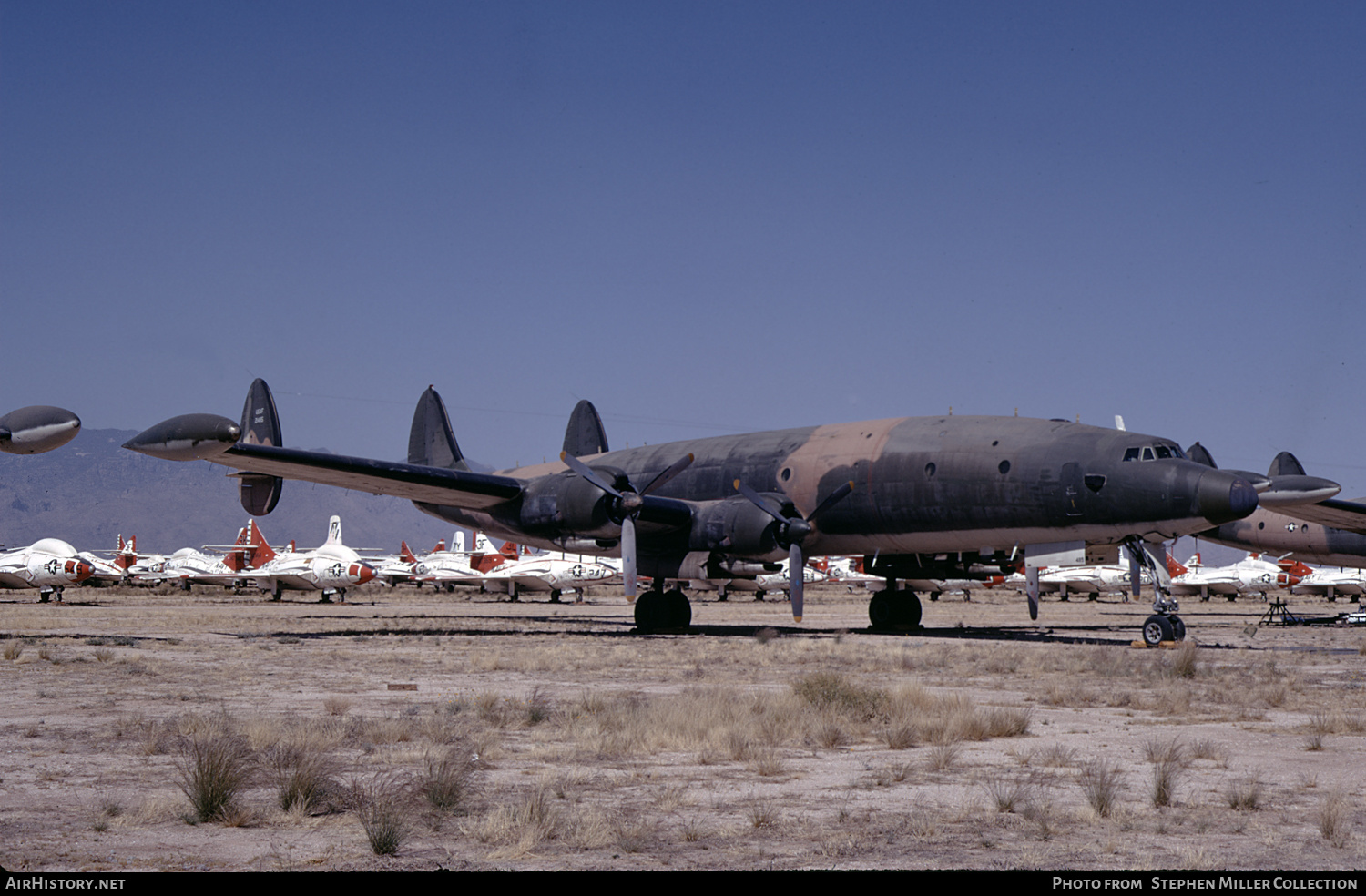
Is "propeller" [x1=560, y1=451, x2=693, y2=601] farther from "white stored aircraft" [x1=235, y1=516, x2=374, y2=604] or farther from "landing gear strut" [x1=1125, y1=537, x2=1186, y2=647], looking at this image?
"white stored aircraft" [x1=235, y1=516, x2=374, y2=604]

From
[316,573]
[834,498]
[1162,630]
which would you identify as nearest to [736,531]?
[834,498]

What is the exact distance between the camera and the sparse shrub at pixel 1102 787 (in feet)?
26.4

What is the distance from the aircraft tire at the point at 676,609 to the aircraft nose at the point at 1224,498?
44.4ft

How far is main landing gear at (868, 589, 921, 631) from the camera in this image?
33250 millimetres

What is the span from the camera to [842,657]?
72.3 feet

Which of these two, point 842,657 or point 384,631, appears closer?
point 842,657

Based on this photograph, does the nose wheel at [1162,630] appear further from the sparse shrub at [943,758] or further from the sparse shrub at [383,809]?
the sparse shrub at [383,809]

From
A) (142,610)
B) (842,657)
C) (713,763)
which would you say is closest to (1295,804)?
(713,763)

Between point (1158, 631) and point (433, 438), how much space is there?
23908 mm

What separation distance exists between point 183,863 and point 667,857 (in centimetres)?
262

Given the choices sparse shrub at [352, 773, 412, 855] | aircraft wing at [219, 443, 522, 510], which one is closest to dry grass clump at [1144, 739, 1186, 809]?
sparse shrub at [352, 773, 412, 855]

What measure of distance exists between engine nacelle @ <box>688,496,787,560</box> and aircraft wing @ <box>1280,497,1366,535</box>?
58.8ft

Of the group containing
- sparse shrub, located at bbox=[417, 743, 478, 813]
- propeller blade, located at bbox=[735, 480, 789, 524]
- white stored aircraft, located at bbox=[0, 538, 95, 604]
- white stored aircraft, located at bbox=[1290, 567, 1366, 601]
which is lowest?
white stored aircraft, located at bbox=[1290, 567, 1366, 601]
